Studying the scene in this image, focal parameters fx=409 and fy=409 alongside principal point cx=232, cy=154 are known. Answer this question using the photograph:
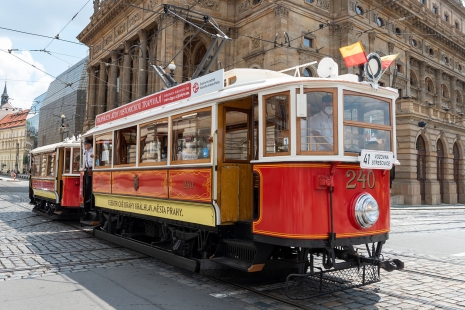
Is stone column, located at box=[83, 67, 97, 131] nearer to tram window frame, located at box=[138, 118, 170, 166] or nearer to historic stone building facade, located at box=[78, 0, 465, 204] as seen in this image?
historic stone building facade, located at box=[78, 0, 465, 204]

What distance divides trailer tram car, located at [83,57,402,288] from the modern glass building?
176ft

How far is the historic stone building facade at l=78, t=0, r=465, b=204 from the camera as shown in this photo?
1166 inches

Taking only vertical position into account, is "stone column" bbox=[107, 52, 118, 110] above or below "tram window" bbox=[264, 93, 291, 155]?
above

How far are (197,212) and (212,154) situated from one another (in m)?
1.03

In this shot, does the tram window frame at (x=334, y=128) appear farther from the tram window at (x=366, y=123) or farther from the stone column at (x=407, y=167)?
the stone column at (x=407, y=167)

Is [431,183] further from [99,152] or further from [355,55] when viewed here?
[355,55]

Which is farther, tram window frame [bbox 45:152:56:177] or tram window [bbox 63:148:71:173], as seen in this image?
tram window frame [bbox 45:152:56:177]

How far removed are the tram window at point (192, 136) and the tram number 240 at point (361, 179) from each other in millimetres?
2198

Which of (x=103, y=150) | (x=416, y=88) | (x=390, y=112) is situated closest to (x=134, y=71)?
(x=416, y=88)

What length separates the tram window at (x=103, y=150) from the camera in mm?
9922

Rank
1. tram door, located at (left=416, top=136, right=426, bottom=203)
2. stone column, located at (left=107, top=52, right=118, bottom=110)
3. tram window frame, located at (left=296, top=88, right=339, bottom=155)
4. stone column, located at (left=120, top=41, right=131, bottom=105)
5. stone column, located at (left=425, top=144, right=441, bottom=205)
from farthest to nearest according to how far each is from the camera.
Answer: stone column, located at (left=107, top=52, right=118, bottom=110) < stone column, located at (left=120, top=41, right=131, bottom=105) < stone column, located at (left=425, top=144, right=441, bottom=205) < tram door, located at (left=416, top=136, right=426, bottom=203) < tram window frame, located at (left=296, top=88, right=339, bottom=155)

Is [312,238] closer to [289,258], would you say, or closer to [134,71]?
[289,258]

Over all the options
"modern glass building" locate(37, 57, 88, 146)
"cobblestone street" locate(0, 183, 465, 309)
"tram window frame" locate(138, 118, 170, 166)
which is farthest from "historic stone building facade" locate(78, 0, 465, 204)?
"modern glass building" locate(37, 57, 88, 146)

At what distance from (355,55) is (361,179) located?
5.90ft
